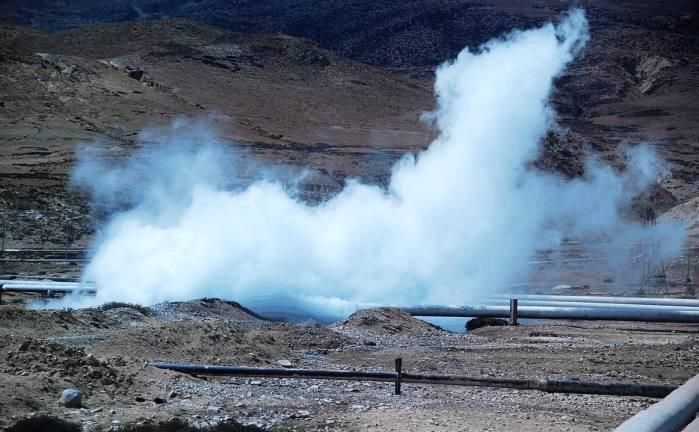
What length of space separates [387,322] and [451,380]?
8816mm

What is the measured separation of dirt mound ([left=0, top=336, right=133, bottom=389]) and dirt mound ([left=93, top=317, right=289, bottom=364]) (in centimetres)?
238

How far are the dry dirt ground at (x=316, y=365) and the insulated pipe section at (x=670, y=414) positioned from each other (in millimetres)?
1144

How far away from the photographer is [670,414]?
11297mm

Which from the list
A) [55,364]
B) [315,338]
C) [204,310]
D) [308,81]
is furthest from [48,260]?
[308,81]

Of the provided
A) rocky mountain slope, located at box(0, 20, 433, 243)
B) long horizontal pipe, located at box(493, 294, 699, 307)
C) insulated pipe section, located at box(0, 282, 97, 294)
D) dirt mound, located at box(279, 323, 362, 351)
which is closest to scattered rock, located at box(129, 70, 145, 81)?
rocky mountain slope, located at box(0, 20, 433, 243)

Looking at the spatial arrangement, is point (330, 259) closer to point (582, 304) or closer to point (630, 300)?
point (582, 304)

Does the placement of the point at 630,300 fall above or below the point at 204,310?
above

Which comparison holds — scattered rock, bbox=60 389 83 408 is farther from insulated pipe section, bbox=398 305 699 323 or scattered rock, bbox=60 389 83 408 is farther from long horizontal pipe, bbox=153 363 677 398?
insulated pipe section, bbox=398 305 699 323

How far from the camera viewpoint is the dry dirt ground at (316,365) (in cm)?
1240

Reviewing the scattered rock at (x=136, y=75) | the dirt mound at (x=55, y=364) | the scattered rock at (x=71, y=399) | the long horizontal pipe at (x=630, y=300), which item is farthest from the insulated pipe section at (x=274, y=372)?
the scattered rock at (x=136, y=75)

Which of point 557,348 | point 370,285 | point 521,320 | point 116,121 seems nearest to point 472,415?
point 557,348

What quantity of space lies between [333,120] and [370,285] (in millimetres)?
60876

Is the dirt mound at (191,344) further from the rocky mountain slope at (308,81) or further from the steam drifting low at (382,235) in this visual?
the rocky mountain slope at (308,81)

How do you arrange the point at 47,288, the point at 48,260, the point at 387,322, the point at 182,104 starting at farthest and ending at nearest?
the point at 182,104 → the point at 48,260 → the point at 47,288 → the point at 387,322
